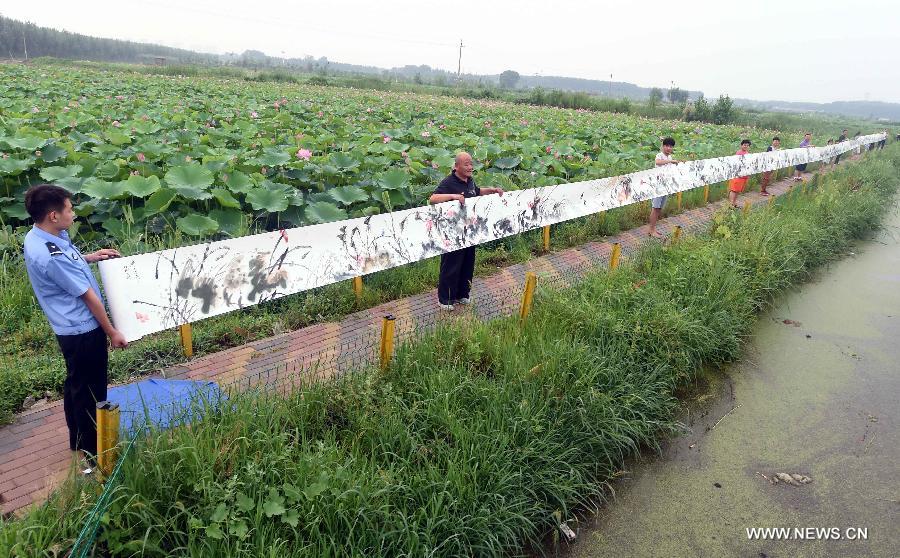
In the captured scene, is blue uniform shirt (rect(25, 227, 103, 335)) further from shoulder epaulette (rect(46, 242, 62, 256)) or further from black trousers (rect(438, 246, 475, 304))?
black trousers (rect(438, 246, 475, 304))

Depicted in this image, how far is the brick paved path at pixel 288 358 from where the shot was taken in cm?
264

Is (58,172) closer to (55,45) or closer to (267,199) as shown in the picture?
(267,199)

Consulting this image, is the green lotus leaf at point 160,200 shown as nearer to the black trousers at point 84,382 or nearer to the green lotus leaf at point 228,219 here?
the green lotus leaf at point 228,219

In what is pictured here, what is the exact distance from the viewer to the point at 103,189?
5.70 meters

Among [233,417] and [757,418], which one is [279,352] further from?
[757,418]

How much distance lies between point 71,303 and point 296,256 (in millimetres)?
1436

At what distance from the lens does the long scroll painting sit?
287 centimetres

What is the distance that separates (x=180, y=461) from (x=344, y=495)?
2.33 ft

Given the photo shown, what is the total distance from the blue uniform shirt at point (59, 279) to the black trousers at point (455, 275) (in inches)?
110

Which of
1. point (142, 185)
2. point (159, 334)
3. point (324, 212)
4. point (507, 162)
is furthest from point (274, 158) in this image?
point (159, 334)

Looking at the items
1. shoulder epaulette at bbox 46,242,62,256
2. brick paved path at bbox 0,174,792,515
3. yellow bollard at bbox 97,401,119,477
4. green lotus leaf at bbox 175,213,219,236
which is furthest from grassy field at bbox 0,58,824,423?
shoulder epaulette at bbox 46,242,62,256

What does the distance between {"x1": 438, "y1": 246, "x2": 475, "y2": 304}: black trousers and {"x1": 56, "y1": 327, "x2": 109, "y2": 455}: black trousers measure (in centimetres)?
271

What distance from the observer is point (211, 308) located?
3242mm

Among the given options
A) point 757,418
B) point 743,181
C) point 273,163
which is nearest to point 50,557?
point 757,418
